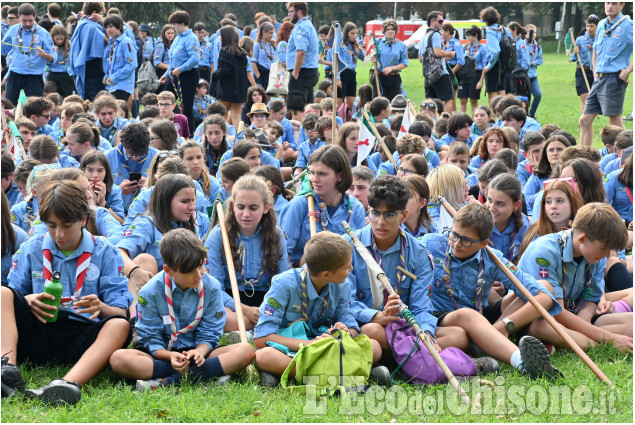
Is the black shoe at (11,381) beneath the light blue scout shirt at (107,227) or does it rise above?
beneath

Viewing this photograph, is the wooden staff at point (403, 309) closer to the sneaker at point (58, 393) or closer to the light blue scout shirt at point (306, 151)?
the sneaker at point (58, 393)

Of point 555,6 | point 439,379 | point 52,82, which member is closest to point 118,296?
point 439,379

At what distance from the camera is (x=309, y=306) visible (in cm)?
484

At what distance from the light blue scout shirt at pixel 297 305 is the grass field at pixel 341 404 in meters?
0.37

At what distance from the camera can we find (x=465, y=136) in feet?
33.0

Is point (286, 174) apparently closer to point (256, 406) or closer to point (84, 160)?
point (84, 160)

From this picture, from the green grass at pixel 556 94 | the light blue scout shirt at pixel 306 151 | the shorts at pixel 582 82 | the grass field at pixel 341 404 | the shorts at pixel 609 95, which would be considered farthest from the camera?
the shorts at pixel 582 82

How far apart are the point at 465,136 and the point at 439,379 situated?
576cm

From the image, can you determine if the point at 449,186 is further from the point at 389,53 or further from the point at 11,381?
the point at 389,53

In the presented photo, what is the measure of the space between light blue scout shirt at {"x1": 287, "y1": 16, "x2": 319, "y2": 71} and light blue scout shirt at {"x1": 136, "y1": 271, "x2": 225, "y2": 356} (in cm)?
889

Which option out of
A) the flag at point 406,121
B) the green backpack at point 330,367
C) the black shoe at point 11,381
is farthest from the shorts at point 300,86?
the black shoe at point 11,381

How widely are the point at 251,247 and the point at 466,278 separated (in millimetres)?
1392

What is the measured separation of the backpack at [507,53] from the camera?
1565cm

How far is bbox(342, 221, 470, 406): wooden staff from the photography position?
436 centimetres
